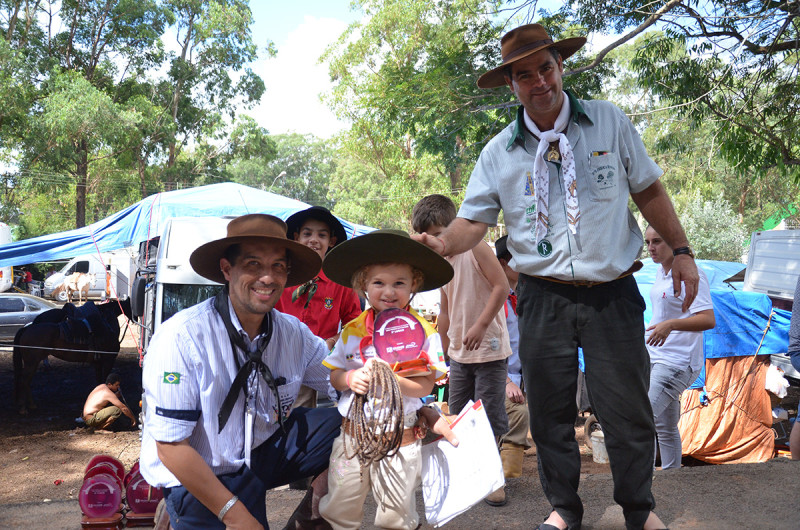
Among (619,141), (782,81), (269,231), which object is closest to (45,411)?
(269,231)

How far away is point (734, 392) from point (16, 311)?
1658 centimetres

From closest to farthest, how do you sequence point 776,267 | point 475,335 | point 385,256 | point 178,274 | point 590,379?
point 385,256 → point 590,379 → point 475,335 → point 178,274 → point 776,267

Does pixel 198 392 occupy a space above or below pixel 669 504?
above

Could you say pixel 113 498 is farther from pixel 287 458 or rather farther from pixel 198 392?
pixel 198 392

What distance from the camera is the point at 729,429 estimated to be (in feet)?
24.2

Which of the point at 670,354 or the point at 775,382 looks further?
the point at 775,382

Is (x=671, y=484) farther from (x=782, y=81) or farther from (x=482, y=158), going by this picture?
(x=782, y=81)

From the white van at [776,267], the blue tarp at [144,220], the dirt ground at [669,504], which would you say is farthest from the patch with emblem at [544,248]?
the blue tarp at [144,220]

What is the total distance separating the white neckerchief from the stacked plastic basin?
2.69 m

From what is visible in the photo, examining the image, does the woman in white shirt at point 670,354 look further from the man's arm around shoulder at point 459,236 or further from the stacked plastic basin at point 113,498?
the stacked plastic basin at point 113,498

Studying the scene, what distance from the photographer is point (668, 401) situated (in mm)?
4562

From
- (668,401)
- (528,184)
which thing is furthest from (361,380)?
(668,401)

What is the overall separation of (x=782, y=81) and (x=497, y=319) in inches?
297

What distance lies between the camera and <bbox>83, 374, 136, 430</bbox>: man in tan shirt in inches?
358
